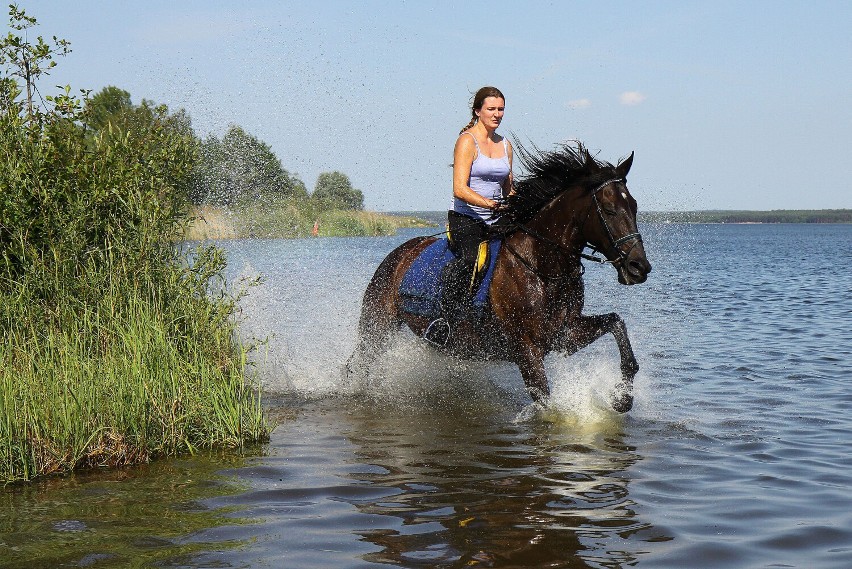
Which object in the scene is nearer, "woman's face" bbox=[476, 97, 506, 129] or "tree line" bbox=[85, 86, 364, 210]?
"woman's face" bbox=[476, 97, 506, 129]

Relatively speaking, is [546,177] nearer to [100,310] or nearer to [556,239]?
[556,239]

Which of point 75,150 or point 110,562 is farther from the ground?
point 75,150

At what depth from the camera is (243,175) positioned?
25609mm

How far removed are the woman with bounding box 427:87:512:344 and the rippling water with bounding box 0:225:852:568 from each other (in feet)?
4.60

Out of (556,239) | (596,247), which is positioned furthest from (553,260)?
(596,247)

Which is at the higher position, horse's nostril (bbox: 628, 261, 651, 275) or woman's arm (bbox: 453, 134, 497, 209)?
woman's arm (bbox: 453, 134, 497, 209)

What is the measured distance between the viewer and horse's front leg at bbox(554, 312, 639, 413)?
8703 mm

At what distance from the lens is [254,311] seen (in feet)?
63.0

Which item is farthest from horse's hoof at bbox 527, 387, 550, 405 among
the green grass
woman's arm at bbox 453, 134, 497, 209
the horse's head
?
the green grass

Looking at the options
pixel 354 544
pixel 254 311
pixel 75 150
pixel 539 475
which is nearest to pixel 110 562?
pixel 354 544

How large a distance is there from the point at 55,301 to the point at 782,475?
6.18 meters

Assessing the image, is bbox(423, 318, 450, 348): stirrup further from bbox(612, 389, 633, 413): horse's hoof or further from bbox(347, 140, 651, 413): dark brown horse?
bbox(612, 389, 633, 413): horse's hoof

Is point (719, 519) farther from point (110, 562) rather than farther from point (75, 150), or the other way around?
point (75, 150)

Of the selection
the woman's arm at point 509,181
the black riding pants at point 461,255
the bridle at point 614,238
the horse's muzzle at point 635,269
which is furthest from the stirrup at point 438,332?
the horse's muzzle at point 635,269
